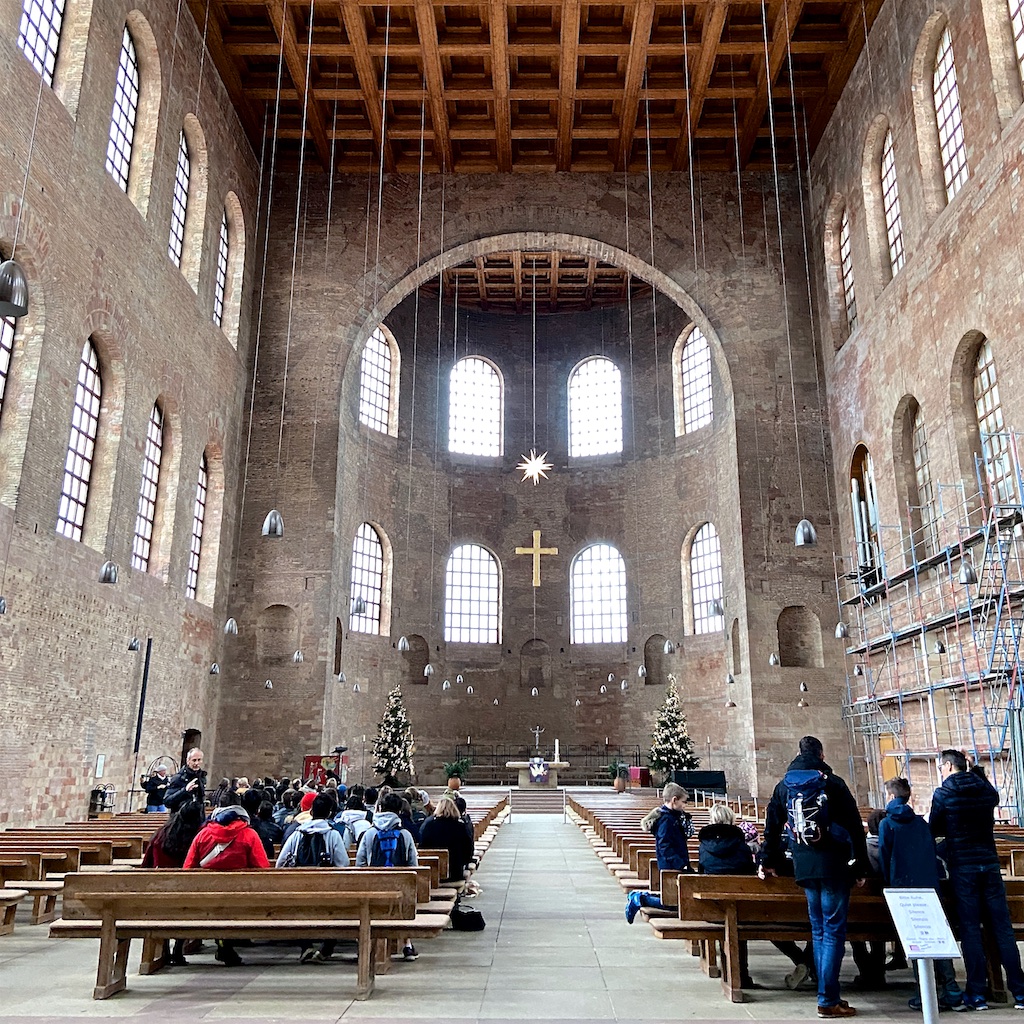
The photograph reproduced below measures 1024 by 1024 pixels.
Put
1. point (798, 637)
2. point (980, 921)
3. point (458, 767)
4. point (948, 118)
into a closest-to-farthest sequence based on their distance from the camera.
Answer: point (980, 921) < point (948, 118) < point (798, 637) < point (458, 767)

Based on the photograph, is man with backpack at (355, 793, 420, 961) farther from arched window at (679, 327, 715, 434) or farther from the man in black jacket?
arched window at (679, 327, 715, 434)

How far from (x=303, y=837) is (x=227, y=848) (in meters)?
0.69

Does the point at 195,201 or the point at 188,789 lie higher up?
the point at 195,201

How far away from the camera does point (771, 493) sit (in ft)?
66.2

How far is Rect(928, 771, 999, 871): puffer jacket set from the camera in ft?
15.9

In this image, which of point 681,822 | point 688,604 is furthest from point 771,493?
point 681,822

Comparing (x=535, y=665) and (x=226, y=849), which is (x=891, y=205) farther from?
(x=226, y=849)

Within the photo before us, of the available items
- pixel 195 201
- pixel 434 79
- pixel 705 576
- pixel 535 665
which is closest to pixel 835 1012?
pixel 195 201

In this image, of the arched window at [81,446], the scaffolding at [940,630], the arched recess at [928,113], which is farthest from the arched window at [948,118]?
the arched window at [81,446]

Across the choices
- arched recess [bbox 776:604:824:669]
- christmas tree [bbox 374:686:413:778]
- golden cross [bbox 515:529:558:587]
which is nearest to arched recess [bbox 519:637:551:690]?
golden cross [bbox 515:529:558:587]

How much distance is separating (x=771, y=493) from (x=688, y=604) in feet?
20.9

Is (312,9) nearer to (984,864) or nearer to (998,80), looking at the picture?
(998,80)

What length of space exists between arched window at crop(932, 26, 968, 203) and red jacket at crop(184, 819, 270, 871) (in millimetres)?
14356

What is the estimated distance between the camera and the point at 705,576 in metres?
25.4
